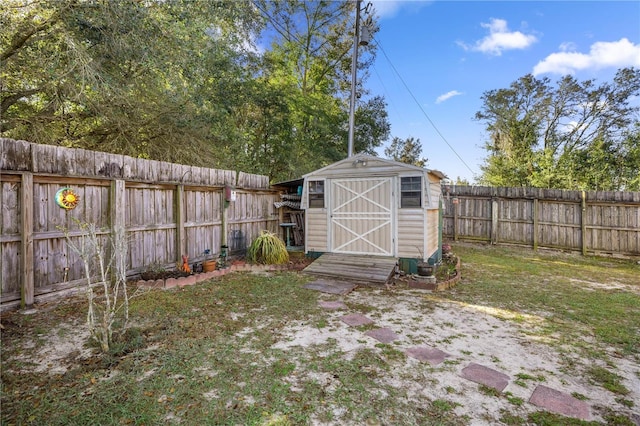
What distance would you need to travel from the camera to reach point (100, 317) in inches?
136

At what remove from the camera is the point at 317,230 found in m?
7.20

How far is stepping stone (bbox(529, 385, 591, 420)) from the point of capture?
6.77 feet

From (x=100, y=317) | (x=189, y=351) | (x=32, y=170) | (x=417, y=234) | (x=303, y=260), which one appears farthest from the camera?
(x=303, y=260)

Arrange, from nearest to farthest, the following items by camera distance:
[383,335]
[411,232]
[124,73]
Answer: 1. [383,335]
2. [124,73]
3. [411,232]

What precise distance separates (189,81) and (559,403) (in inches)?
295

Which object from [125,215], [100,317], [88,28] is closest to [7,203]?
[125,215]

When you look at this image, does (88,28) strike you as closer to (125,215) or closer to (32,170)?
(32,170)

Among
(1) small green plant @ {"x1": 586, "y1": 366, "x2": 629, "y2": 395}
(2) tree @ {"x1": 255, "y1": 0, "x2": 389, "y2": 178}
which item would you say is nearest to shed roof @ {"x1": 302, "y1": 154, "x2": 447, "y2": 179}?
(1) small green plant @ {"x1": 586, "y1": 366, "x2": 629, "y2": 395}

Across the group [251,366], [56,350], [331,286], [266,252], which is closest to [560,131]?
[331,286]

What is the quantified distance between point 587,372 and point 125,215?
6.25 meters

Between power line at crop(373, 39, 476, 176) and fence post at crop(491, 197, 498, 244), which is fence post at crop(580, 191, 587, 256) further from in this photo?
power line at crop(373, 39, 476, 176)

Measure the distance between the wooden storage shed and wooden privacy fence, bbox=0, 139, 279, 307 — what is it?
1.96 m

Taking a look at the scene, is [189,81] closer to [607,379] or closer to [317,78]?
[607,379]

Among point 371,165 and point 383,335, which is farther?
point 371,165
